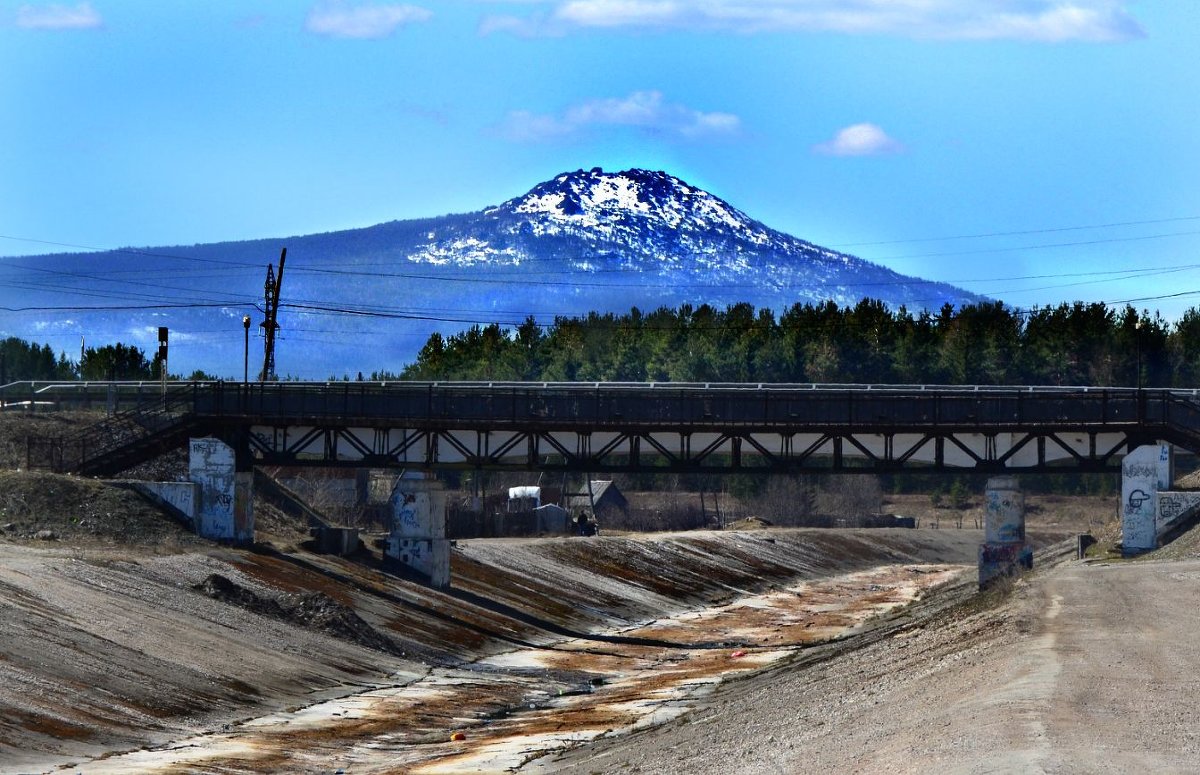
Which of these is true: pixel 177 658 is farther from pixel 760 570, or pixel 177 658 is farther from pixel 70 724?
pixel 760 570

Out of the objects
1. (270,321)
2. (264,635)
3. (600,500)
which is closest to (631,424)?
(264,635)

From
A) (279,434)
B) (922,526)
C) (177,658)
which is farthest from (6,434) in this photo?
(922,526)

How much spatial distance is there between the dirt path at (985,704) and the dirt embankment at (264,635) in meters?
10.0

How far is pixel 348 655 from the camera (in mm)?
62219

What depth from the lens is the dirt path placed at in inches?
1112

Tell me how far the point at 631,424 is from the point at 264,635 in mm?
21579

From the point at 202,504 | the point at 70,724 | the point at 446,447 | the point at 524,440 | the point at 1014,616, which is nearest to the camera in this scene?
the point at 70,724

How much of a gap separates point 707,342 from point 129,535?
404 feet

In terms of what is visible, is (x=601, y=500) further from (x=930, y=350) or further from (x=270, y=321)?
(x=270, y=321)

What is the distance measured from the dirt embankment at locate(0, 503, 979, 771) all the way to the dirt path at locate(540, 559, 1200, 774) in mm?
10035

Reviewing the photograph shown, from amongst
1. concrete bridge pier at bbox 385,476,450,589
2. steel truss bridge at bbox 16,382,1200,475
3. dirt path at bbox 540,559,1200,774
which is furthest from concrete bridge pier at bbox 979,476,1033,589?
dirt path at bbox 540,559,1200,774

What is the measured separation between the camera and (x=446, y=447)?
100 m

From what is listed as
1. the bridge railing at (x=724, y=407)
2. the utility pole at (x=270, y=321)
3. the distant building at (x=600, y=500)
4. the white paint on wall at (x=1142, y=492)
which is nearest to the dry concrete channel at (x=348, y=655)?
the bridge railing at (x=724, y=407)

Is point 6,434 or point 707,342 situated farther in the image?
point 707,342
